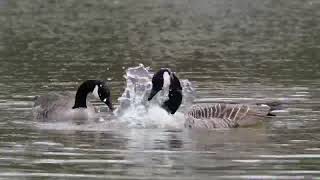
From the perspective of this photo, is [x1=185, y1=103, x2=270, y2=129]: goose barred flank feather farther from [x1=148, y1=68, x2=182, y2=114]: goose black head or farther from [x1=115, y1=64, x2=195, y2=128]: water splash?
[x1=148, y1=68, x2=182, y2=114]: goose black head

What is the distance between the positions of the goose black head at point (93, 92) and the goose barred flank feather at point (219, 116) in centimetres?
208

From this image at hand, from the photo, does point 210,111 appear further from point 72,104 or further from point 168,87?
point 72,104

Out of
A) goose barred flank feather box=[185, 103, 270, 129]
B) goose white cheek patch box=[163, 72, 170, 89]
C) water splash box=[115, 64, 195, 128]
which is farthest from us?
goose white cheek patch box=[163, 72, 170, 89]

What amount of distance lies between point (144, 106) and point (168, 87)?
529 millimetres

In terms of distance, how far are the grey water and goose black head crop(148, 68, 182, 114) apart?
2.67 ft

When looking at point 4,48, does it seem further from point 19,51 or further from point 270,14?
point 270,14

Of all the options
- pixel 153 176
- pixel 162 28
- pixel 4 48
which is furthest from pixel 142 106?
pixel 162 28

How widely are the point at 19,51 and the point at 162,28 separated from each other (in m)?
9.54

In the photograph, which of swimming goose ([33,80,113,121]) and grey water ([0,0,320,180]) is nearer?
grey water ([0,0,320,180])

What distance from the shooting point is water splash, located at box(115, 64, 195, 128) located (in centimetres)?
1784

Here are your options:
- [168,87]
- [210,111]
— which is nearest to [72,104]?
[168,87]

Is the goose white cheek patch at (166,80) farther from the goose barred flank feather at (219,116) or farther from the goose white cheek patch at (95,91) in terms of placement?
the goose white cheek patch at (95,91)

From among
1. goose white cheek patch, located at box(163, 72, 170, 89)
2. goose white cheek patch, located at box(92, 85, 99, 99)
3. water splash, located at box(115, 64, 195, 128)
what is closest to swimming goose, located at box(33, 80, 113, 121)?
goose white cheek patch, located at box(92, 85, 99, 99)

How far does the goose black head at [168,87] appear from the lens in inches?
714
